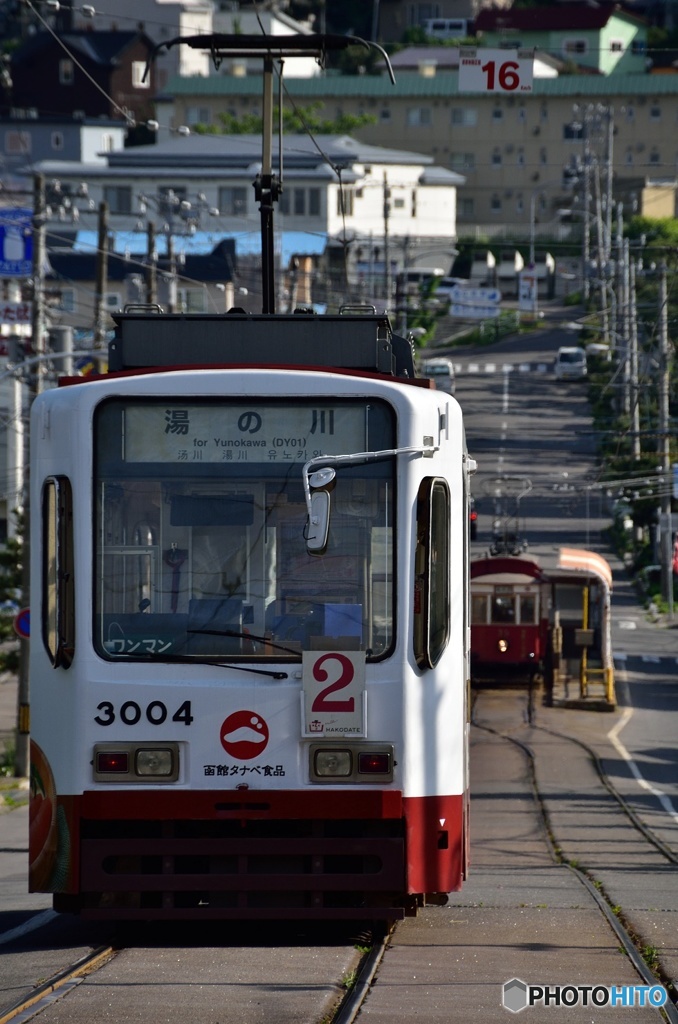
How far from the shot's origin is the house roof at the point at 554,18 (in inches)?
3654

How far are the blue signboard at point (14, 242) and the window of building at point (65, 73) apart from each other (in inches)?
2693

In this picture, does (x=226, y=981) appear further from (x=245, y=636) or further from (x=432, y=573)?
(x=432, y=573)

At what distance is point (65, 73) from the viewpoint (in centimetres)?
10669

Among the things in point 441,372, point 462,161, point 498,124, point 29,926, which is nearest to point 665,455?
point 441,372

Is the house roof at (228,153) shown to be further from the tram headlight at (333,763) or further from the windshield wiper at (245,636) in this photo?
the tram headlight at (333,763)

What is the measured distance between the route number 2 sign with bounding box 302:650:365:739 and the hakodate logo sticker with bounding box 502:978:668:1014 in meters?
1.57

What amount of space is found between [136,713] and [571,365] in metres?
61.0

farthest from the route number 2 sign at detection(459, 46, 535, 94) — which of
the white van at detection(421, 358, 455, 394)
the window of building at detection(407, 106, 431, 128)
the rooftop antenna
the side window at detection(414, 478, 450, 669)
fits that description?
the window of building at detection(407, 106, 431, 128)

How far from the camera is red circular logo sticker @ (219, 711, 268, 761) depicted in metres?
8.70

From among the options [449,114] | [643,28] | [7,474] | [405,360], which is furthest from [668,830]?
[643,28]

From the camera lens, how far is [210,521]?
8812mm

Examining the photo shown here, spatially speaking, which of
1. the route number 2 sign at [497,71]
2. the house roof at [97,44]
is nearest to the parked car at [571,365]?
the house roof at [97,44]

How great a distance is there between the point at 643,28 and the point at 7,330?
62467mm

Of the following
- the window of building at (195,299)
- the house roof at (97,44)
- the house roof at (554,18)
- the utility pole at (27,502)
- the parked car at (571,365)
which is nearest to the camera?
the utility pole at (27,502)
